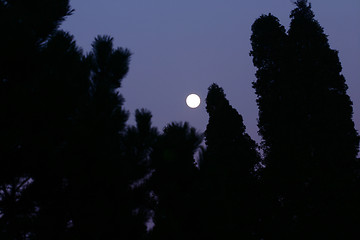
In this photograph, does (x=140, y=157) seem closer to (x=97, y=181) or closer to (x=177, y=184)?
(x=97, y=181)

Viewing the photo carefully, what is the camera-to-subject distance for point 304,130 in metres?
13.3

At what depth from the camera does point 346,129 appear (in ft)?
43.6

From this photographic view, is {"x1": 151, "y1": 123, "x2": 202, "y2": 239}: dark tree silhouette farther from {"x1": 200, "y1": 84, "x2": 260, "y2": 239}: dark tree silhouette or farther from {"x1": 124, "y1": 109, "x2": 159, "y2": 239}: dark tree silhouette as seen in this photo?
{"x1": 200, "y1": 84, "x2": 260, "y2": 239}: dark tree silhouette

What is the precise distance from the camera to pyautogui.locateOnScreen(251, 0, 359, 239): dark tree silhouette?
39.1 ft

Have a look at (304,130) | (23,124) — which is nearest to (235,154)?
(304,130)

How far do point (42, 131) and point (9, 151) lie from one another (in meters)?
0.49

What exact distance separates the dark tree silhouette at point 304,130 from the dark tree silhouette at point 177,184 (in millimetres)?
10232

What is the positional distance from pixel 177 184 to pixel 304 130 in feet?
37.7

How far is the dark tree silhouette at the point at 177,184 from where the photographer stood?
294 cm

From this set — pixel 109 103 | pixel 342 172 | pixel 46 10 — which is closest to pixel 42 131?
pixel 109 103

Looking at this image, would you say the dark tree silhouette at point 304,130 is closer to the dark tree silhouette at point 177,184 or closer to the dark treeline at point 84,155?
the dark treeline at point 84,155

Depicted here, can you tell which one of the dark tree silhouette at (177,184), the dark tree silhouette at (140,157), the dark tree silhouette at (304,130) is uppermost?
the dark tree silhouette at (304,130)

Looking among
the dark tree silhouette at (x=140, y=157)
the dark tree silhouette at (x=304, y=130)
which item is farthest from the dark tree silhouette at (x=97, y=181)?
the dark tree silhouette at (x=304, y=130)

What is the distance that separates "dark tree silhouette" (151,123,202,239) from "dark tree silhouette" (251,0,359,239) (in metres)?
10.2
